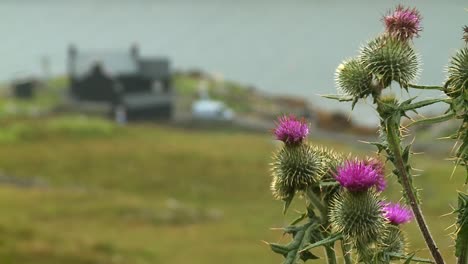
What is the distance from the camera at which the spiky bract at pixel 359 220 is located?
2910 millimetres

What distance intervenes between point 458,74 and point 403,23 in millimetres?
438

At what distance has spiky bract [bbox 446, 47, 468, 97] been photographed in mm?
2602

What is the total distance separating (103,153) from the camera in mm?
64500

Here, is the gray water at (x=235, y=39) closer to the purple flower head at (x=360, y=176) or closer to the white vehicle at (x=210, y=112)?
the white vehicle at (x=210, y=112)

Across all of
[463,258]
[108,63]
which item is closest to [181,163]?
[108,63]

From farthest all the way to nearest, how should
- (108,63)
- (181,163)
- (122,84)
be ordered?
1. (108,63)
2. (122,84)
3. (181,163)

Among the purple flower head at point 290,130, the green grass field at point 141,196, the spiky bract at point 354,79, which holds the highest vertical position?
the spiky bract at point 354,79

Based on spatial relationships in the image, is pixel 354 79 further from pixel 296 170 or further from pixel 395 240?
pixel 395 240

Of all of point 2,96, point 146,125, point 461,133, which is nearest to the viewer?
point 461,133

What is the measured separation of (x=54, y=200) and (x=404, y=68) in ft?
162

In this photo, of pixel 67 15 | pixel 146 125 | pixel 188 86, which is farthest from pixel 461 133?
pixel 67 15

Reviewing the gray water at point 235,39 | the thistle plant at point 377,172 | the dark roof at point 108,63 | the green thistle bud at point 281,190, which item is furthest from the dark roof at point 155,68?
the thistle plant at point 377,172

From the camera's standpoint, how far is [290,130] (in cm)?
365

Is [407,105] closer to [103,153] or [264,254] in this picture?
[264,254]
